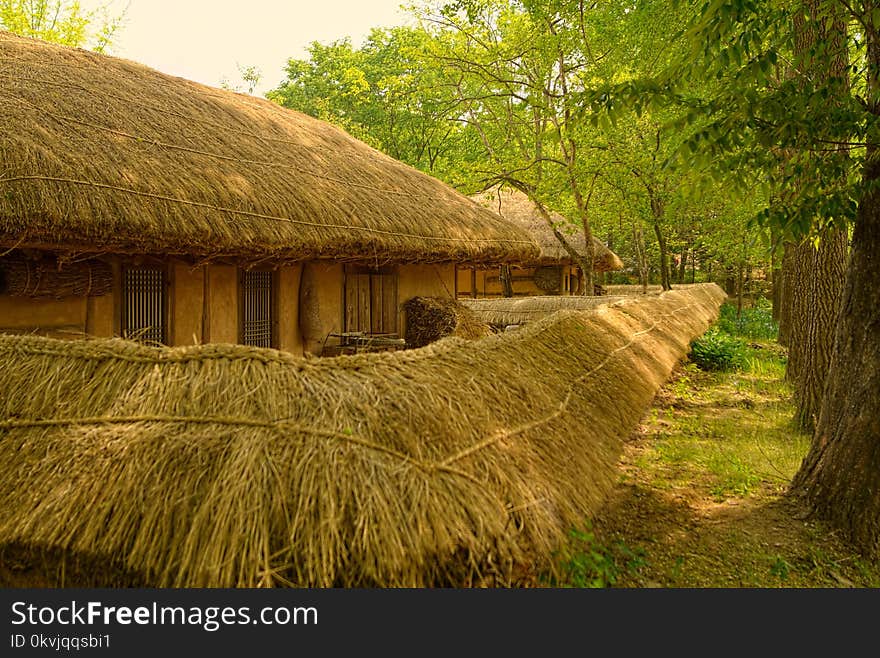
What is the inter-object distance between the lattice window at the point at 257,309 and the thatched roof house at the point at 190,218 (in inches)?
0.8

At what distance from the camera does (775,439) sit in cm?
A: 736

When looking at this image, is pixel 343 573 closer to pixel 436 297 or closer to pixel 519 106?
pixel 436 297

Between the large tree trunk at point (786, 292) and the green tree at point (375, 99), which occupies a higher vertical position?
the green tree at point (375, 99)

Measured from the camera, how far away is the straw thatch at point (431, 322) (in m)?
10.5

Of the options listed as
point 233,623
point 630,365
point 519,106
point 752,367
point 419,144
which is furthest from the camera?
point 419,144

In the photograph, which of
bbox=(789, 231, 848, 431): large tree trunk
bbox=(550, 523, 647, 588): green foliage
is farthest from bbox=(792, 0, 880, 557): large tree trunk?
bbox=(789, 231, 848, 431): large tree trunk

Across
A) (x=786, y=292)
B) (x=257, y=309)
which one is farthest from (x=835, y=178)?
(x=786, y=292)

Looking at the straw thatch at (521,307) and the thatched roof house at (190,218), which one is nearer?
the thatched roof house at (190,218)

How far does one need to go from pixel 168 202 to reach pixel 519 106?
46.5ft

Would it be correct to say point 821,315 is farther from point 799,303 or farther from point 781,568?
point 781,568

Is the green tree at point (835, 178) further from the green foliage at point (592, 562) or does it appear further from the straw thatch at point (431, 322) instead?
the straw thatch at point (431, 322)

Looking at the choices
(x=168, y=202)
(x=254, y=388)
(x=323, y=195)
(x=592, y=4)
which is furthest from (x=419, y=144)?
(x=254, y=388)

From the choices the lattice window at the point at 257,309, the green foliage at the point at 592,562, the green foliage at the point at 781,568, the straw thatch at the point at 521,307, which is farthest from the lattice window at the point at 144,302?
the straw thatch at the point at 521,307

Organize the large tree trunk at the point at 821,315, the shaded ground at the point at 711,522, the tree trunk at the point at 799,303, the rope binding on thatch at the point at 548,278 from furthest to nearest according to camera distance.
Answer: the rope binding on thatch at the point at 548,278 < the tree trunk at the point at 799,303 < the large tree trunk at the point at 821,315 < the shaded ground at the point at 711,522
